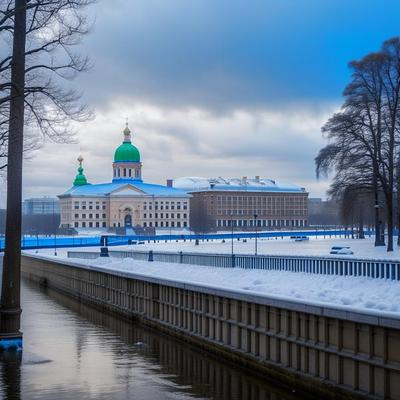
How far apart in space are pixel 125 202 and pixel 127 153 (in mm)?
11838

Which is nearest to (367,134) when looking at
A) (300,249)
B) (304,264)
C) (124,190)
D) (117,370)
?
(300,249)

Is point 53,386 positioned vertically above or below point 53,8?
below

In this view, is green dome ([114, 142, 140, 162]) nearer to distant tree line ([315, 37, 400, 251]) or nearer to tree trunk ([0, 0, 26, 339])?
distant tree line ([315, 37, 400, 251])

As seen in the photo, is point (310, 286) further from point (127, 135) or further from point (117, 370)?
point (127, 135)

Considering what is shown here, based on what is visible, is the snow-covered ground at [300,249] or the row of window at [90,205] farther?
the row of window at [90,205]

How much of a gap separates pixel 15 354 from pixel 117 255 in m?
29.9

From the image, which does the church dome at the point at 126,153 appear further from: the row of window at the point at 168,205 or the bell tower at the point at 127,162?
the row of window at the point at 168,205

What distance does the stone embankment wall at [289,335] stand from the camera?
15625 mm

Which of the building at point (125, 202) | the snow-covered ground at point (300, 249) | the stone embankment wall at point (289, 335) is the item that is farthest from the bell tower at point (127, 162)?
the stone embankment wall at point (289, 335)

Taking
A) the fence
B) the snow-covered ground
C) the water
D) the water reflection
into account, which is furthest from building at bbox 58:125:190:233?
the water reflection

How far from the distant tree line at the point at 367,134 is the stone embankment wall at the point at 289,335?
2632 centimetres

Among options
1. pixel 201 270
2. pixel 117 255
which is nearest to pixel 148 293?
pixel 201 270

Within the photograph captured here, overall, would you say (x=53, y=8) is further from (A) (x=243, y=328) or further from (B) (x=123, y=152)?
(B) (x=123, y=152)

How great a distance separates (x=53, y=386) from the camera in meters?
19.4
